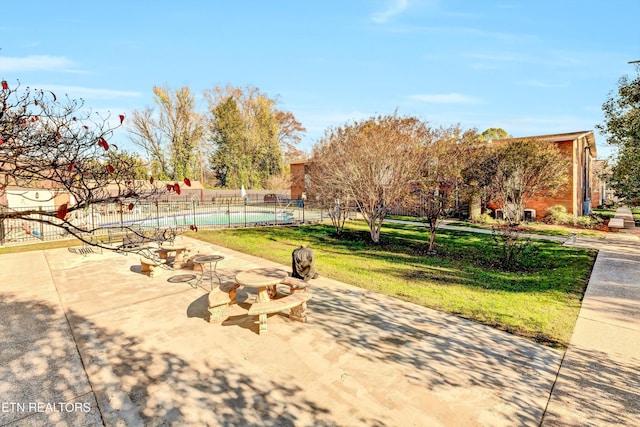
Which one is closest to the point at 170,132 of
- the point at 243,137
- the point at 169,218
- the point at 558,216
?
the point at 243,137

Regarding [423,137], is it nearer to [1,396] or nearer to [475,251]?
[475,251]

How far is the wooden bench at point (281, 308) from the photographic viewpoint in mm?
4867

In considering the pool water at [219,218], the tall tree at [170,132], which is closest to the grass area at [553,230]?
the pool water at [219,218]

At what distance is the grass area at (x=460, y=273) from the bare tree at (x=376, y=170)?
1837 mm

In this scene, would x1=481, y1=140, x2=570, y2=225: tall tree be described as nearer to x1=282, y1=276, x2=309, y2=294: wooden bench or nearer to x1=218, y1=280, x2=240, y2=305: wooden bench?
x1=282, y1=276, x2=309, y2=294: wooden bench

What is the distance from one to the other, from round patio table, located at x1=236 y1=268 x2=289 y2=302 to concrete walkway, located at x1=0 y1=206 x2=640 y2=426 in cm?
45

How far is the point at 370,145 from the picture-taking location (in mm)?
12828

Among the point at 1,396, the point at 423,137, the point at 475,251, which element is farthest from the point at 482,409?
the point at 423,137

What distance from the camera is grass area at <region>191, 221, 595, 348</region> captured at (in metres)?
5.94

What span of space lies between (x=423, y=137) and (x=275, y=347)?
11.7 m

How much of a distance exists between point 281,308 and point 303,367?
1.15 metres

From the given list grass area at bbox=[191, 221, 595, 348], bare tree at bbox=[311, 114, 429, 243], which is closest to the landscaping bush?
grass area at bbox=[191, 221, 595, 348]

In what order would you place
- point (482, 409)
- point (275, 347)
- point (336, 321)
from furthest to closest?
point (336, 321) → point (275, 347) → point (482, 409)

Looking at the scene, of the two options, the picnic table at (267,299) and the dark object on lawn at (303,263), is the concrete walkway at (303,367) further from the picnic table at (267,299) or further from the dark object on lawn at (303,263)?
the dark object on lawn at (303,263)
